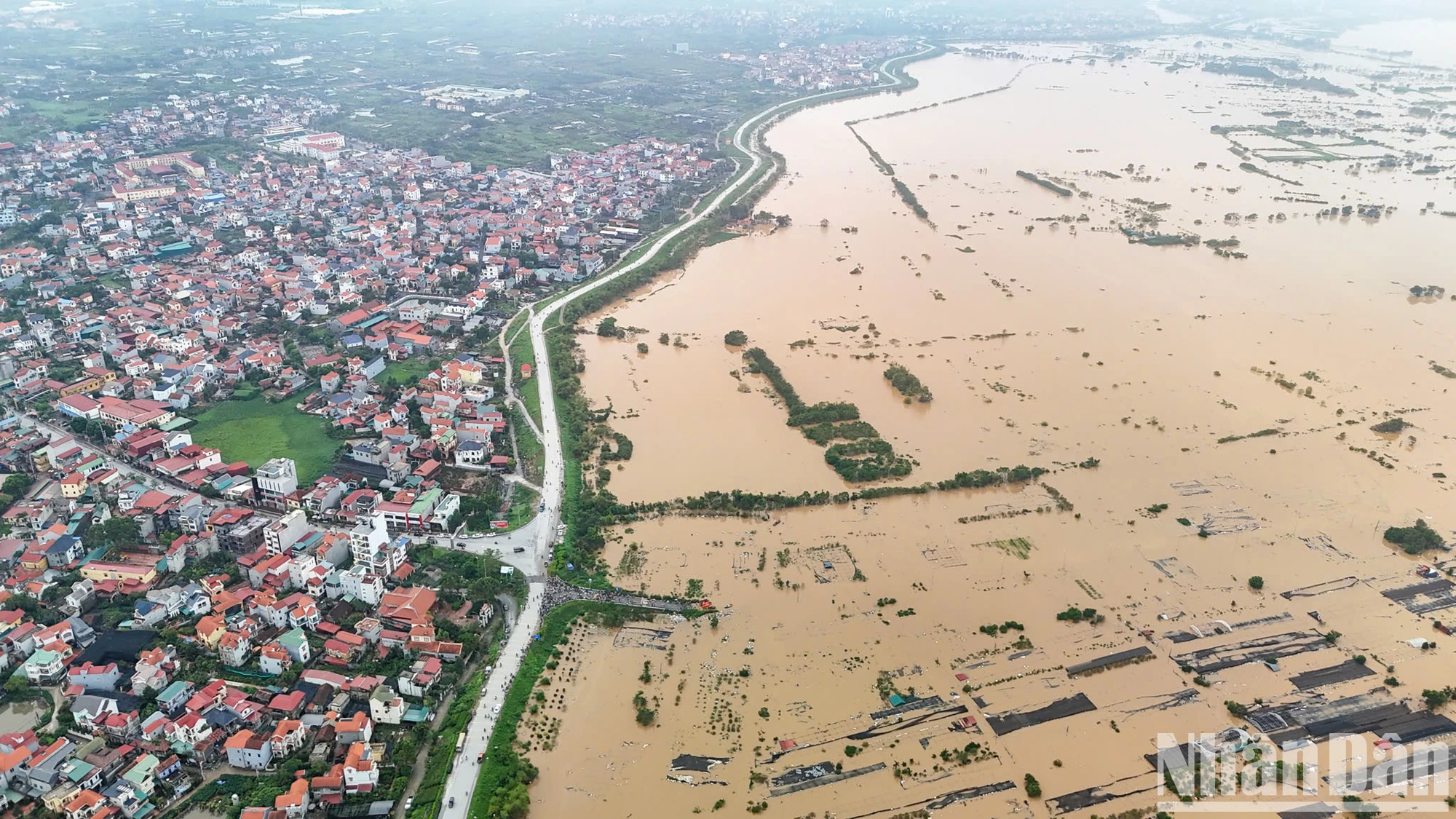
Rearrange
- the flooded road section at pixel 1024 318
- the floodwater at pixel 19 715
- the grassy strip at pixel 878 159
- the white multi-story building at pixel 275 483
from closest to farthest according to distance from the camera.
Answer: the floodwater at pixel 19 715
the white multi-story building at pixel 275 483
the flooded road section at pixel 1024 318
the grassy strip at pixel 878 159

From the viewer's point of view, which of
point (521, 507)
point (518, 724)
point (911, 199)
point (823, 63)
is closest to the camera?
point (518, 724)

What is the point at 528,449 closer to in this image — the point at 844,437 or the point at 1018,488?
the point at 844,437

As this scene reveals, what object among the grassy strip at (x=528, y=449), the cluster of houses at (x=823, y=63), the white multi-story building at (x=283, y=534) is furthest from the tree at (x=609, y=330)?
the cluster of houses at (x=823, y=63)

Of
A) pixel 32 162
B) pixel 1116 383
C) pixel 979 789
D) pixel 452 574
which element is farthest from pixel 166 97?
pixel 979 789

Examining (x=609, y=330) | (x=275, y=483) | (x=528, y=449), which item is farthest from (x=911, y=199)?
(x=275, y=483)

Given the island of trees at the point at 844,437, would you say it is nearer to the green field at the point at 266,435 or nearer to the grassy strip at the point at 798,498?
the grassy strip at the point at 798,498

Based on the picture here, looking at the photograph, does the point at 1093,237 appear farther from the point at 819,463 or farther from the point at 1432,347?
the point at 819,463
